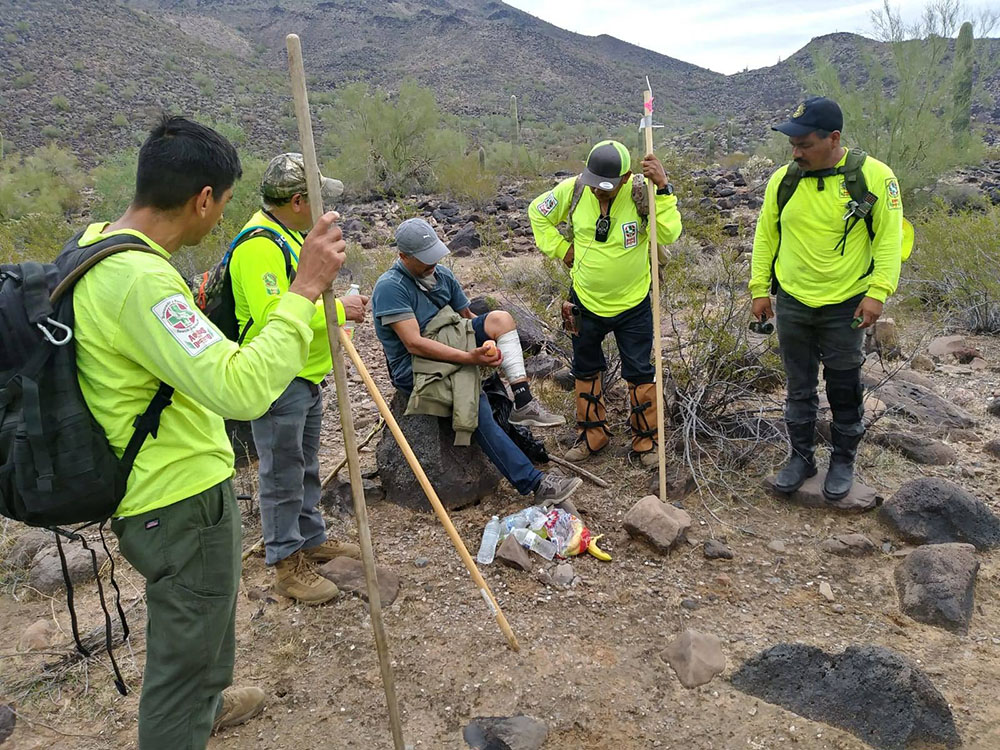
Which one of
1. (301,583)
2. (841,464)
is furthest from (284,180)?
(841,464)

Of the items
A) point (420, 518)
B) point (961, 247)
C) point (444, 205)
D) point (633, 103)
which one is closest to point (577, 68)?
point (633, 103)

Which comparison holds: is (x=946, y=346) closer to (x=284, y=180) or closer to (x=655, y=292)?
(x=655, y=292)

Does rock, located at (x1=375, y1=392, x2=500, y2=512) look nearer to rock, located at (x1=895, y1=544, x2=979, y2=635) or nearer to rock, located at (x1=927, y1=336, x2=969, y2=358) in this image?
rock, located at (x1=895, y1=544, x2=979, y2=635)

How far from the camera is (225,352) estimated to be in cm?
155

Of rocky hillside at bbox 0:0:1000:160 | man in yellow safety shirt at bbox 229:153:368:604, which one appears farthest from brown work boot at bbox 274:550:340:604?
rocky hillside at bbox 0:0:1000:160

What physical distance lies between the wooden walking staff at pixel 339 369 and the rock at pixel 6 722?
1396 mm

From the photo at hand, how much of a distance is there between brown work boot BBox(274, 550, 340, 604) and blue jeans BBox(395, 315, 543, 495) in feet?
3.34

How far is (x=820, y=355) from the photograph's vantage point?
3.65 m

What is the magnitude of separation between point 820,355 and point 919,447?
106 cm

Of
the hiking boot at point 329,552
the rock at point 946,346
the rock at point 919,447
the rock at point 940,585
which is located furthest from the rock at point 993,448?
the hiking boot at point 329,552

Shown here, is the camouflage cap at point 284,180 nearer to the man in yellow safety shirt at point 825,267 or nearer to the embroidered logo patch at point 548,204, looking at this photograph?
the embroidered logo patch at point 548,204

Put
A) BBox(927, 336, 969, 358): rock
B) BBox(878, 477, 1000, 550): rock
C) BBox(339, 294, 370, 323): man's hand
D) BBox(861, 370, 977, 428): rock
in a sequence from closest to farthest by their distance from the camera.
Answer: BBox(339, 294, 370, 323): man's hand → BBox(878, 477, 1000, 550): rock → BBox(861, 370, 977, 428): rock → BBox(927, 336, 969, 358): rock

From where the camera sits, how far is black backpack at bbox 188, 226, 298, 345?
2.55 m

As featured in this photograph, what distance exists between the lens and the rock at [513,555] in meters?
3.21
